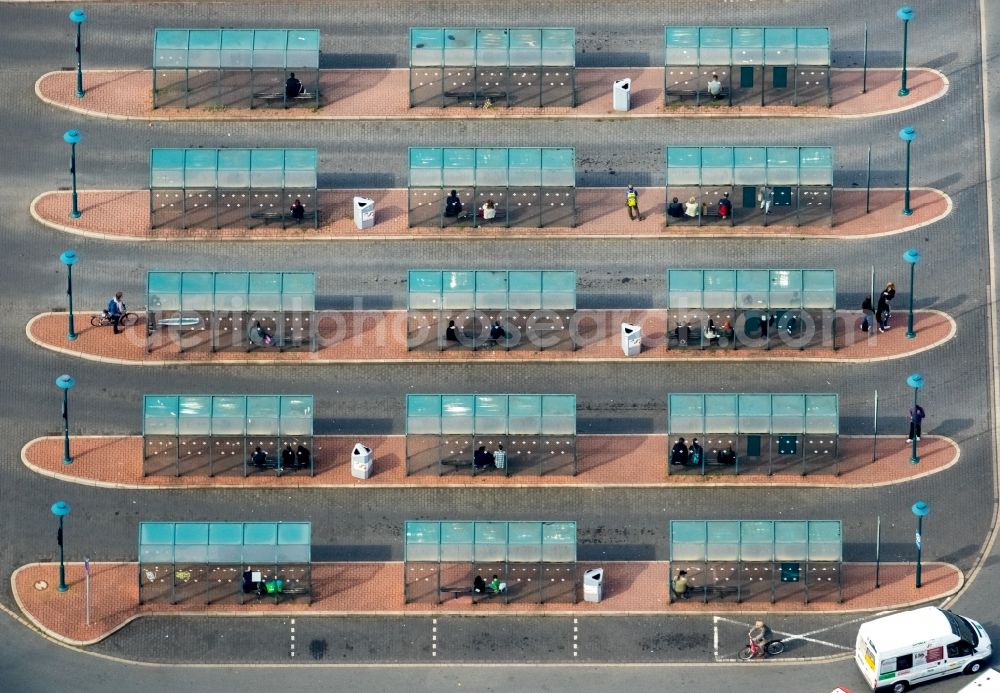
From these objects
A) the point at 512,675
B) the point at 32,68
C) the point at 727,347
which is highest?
the point at 32,68

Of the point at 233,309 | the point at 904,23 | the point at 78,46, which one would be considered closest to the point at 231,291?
the point at 233,309

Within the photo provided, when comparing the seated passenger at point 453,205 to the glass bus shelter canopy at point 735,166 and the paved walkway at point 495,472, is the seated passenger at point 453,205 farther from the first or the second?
the paved walkway at point 495,472

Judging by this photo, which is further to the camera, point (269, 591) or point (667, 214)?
point (667, 214)

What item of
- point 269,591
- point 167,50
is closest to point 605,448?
point 269,591

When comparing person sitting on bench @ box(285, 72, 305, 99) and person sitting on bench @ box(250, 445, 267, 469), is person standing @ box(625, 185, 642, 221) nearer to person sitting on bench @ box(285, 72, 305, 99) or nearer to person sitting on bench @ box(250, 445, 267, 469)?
person sitting on bench @ box(285, 72, 305, 99)

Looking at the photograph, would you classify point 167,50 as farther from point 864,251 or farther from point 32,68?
point 864,251

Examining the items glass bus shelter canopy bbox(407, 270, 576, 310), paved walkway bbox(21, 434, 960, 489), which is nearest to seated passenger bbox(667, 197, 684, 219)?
glass bus shelter canopy bbox(407, 270, 576, 310)

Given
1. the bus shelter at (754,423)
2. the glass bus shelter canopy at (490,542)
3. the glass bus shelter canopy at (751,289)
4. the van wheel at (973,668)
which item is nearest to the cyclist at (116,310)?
the glass bus shelter canopy at (490,542)
